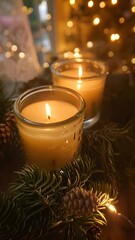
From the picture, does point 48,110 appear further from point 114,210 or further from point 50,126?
point 114,210

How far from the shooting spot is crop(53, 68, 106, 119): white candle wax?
67cm

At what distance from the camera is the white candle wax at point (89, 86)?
67 centimetres

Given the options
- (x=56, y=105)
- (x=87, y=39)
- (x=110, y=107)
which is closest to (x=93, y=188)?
(x=56, y=105)

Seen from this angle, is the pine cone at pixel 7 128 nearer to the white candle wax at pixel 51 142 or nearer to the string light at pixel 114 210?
the white candle wax at pixel 51 142

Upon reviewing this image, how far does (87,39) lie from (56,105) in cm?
99

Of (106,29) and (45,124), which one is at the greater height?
(45,124)

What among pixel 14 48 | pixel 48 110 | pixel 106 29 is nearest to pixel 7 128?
pixel 48 110

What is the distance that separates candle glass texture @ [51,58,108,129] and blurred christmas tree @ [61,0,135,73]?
0.50m

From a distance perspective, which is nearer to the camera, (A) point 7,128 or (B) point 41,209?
(B) point 41,209

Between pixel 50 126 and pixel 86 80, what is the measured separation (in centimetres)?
20

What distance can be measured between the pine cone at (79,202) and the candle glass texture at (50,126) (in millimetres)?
104

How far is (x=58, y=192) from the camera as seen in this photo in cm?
47

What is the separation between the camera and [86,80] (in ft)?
2.18

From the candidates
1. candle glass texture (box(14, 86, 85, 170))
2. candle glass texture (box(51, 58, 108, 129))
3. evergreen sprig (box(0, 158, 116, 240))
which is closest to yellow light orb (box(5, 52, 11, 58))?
candle glass texture (box(51, 58, 108, 129))
